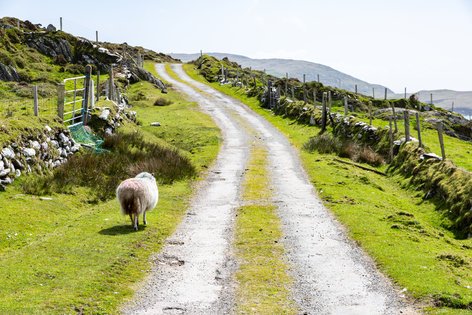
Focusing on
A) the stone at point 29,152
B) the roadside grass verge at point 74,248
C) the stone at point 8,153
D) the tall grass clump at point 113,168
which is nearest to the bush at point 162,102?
the tall grass clump at point 113,168

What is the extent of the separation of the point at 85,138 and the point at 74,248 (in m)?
16.2

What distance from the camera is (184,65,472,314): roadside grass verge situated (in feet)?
41.6

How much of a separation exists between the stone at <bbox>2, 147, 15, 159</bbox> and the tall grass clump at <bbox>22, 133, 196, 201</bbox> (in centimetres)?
124

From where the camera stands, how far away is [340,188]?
88.4ft

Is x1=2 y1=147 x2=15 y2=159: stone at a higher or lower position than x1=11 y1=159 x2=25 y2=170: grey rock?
higher

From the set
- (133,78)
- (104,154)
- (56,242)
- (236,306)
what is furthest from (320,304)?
(133,78)

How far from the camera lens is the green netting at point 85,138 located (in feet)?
96.5

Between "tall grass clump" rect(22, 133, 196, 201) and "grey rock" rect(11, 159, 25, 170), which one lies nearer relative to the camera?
"grey rock" rect(11, 159, 25, 170)

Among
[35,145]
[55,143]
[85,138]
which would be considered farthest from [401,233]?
[85,138]

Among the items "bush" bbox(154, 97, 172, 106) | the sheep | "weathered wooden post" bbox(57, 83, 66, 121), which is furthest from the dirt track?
"bush" bbox(154, 97, 172, 106)

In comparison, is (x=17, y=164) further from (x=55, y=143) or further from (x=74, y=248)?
(x=74, y=248)

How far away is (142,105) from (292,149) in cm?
2461

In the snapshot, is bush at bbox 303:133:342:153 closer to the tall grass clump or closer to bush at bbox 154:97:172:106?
the tall grass clump

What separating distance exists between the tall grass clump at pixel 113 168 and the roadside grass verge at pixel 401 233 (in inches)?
319
